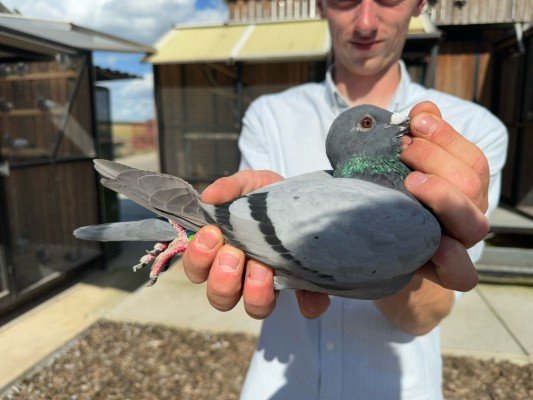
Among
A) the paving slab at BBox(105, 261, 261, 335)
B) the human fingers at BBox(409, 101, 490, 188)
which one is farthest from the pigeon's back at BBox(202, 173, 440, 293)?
the paving slab at BBox(105, 261, 261, 335)

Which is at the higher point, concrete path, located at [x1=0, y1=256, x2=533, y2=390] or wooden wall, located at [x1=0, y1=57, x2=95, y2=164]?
wooden wall, located at [x1=0, y1=57, x2=95, y2=164]

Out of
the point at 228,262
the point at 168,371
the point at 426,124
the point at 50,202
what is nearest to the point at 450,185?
the point at 426,124

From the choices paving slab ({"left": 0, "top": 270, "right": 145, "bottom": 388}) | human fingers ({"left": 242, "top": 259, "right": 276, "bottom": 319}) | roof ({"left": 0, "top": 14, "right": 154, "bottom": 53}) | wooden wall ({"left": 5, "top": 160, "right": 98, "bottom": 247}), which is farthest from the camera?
wooden wall ({"left": 5, "top": 160, "right": 98, "bottom": 247})

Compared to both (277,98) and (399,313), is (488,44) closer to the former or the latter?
(277,98)

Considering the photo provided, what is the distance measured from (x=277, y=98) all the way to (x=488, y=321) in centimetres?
506

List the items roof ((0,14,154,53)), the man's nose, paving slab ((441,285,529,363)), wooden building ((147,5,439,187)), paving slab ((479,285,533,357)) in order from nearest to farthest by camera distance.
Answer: the man's nose < roof ((0,14,154,53)) < paving slab ((441,285,529,363)) < paving slab ((479,285,533,357)) < wooden building ((147,5,439,187))

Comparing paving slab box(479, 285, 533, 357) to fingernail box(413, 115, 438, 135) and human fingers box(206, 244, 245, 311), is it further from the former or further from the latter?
human fingers box(206, 244, 245, 311)

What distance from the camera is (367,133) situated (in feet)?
6.43

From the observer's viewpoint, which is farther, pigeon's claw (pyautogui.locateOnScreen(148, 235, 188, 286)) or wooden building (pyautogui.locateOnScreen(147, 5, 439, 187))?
wooden building (pyautogui.locateOnScreen(147, 5, 439, 187))

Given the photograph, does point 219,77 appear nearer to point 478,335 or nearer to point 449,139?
point 478,335

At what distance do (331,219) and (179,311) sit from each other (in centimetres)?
517

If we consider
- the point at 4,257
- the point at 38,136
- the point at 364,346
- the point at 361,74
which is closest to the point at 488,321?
the point at 364,346

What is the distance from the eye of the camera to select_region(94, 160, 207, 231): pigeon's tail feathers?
1876 mm

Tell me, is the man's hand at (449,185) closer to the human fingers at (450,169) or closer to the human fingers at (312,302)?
the human fingers at (450,169)
